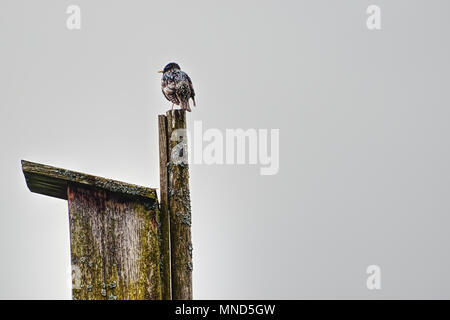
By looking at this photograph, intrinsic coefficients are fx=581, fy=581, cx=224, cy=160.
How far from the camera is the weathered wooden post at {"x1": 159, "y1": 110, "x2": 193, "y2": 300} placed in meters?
3.34

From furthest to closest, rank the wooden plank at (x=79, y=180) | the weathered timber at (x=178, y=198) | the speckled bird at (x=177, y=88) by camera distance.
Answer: the speckled bird at (x=177, y=88) → the wooden plank at (x=79, y=180) → the weathered timber at (x=178, y=198)

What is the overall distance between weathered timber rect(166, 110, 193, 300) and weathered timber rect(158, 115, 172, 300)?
2 centimetres

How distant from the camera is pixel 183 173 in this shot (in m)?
3.41

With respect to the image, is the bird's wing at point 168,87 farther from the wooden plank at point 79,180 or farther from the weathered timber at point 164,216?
the weathered timber at point 164,216

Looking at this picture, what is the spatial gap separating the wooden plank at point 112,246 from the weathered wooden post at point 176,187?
4.1 inches

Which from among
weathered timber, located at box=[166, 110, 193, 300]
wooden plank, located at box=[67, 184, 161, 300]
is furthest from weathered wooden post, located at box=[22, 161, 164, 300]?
weathered timber, located at box=[166, 110, 193, 300]

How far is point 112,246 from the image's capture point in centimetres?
351

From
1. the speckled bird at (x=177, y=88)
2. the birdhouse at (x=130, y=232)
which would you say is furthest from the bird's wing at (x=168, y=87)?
the birdhouse at (x=130, y=232)

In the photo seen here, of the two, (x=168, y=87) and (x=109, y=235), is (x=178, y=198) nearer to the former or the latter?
(x=109, y=235)

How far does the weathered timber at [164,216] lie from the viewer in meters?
3.39

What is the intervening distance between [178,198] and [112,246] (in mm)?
517

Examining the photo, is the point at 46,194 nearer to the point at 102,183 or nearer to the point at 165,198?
the point at 102,183
